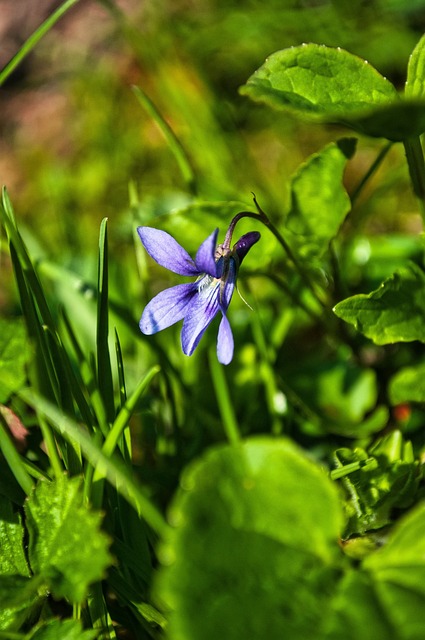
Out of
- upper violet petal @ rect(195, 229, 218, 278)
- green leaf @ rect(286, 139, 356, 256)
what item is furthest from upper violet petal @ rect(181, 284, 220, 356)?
green leaf @ rect(286, 139, 356, 256)

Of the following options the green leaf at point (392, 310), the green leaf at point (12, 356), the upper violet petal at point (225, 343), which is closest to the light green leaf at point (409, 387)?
the green leaf at point (392, 310)

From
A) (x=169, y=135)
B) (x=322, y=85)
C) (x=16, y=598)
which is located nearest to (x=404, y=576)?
(x=16, y=598)

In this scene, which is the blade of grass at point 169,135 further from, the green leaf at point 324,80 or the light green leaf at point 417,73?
the light green leaf at point 417,73

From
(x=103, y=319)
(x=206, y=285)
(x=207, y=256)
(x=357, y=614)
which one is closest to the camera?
(x=357, y=614)

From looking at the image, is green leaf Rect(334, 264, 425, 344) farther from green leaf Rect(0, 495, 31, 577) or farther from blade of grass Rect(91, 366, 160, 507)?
green leaf Rect(0, 495, 31, 577)

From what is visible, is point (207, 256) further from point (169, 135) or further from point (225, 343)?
point (169, 135)
